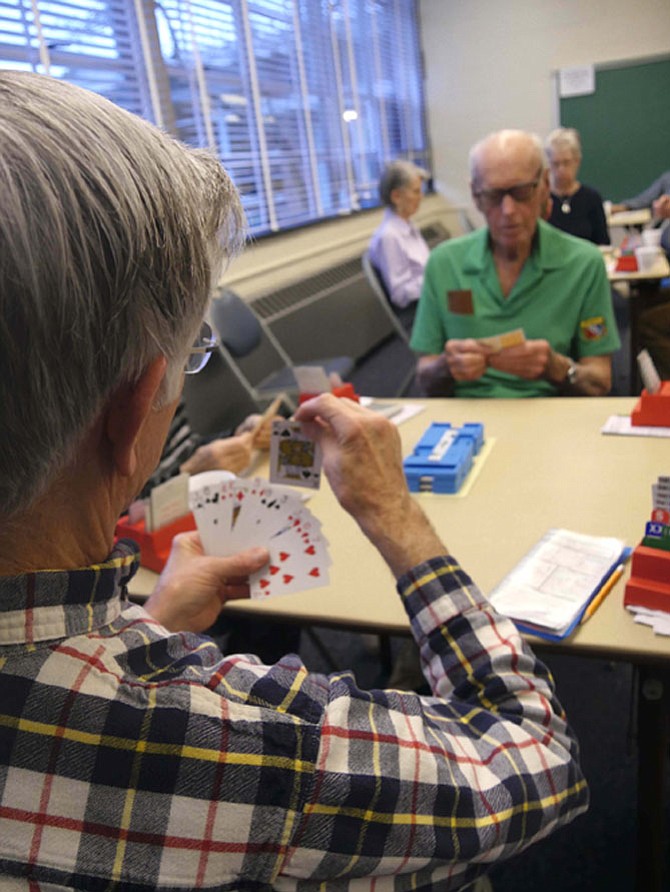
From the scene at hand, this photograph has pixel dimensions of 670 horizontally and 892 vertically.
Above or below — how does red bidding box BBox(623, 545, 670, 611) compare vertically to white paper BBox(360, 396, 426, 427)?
below

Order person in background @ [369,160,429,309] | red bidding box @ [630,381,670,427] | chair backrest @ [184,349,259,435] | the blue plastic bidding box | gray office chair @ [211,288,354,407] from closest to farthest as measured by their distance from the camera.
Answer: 1. the blue plastic bidding box
2. red bidding box @ [630,381,670,427]
3. chair backrest @ [184,349,259,435]
4. gray office chair @ [211,288,354,407]
5. person in background @ [369,160,429,309]

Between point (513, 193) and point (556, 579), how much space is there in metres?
1.51

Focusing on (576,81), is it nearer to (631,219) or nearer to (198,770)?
(631,219)

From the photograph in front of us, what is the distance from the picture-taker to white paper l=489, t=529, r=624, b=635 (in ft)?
3.75

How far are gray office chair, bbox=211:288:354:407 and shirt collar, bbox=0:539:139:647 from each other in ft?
8.60

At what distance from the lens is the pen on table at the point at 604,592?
3.77 ft

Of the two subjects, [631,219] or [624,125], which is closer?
[631,219]

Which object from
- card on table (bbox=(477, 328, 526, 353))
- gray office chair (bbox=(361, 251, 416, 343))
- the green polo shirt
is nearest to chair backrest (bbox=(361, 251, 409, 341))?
gray office chair (bbox=(361, 251, 416, 343))

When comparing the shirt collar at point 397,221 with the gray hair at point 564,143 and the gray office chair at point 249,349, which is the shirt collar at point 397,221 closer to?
the gray hair at point 564,143

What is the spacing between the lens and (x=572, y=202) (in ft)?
16.9

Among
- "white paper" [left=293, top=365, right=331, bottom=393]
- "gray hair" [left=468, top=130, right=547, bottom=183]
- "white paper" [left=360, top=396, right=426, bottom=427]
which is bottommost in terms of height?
"white paper" [left=360, top=396, right=426, bottom=427]

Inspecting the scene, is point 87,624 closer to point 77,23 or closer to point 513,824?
point 513,824

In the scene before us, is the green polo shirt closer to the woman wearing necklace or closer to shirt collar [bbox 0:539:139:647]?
shirt collar [bbox 0:539:139:647]

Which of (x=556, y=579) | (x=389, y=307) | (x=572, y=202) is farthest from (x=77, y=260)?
(x=572, y=202)
